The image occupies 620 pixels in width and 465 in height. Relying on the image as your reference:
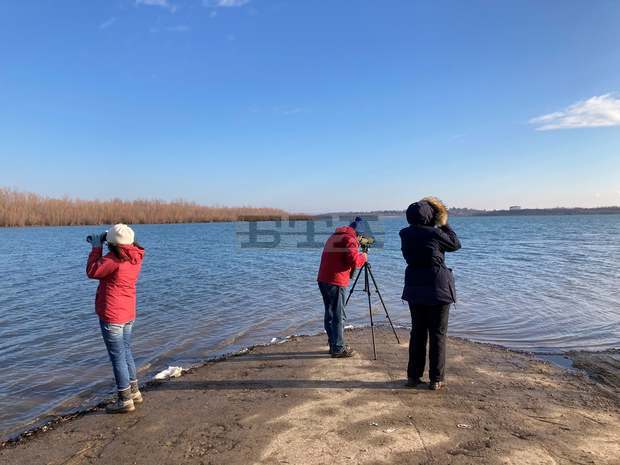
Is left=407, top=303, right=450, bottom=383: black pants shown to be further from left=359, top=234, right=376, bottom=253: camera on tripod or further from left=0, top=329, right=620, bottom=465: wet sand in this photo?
left=359, top=234, right=376, bottom=253: camera on tripod

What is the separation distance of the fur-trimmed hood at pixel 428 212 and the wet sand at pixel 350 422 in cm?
194

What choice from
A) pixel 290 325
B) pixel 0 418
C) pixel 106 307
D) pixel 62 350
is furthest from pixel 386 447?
pixel 62 350

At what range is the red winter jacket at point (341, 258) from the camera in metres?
5.62

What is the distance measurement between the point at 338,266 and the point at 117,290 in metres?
2.78

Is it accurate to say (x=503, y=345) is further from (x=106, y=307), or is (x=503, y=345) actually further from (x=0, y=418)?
(x=0, y=418)

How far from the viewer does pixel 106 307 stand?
435cm

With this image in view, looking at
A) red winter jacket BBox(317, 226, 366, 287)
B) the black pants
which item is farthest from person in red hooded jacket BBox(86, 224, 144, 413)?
the black pants

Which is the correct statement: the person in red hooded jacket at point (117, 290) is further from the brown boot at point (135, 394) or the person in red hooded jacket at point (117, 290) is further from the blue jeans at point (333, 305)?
the blue jeans at point (333, 305)

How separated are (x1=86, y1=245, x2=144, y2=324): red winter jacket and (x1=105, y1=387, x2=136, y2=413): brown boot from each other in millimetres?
815

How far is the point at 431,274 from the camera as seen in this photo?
4.57 m

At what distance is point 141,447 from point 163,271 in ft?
52.1

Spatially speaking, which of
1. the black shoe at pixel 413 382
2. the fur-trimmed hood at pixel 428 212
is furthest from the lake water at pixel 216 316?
the fur-trimmed hood at pixel 428 212

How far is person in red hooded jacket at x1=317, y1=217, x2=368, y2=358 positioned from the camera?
5637mm

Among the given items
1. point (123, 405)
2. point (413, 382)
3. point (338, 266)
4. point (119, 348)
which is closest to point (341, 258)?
point (338, 266)
